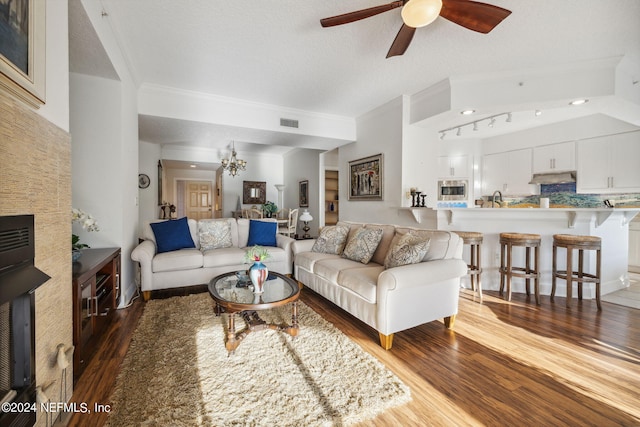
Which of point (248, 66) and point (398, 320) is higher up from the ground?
point (248, 66)

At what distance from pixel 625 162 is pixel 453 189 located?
268 centimetres

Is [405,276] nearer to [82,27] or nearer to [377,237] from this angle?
[377,237]

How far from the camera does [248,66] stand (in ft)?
10.6

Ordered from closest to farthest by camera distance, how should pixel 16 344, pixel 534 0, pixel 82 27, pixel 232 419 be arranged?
pixel 16 344 → pixel 232 419 → pixel 82 27 → pixel 534 0

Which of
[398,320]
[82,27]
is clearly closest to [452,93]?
[398,320]

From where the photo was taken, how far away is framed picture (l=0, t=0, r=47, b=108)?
39.0 inches

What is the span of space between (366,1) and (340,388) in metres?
2.82

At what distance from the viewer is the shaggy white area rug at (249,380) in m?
1.40

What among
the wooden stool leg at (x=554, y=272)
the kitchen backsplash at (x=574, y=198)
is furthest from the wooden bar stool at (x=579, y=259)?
the kitchen backsplash at (x=574, y=198)

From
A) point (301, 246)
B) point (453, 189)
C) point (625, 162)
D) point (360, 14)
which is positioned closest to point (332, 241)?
point (301, 246)

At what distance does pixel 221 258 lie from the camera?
343cm

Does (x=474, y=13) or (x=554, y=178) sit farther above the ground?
(x=474, y=13)

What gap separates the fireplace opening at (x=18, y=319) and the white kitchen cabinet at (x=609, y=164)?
6987mm

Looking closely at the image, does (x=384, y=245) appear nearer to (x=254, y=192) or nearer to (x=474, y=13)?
(x=474, y=13)
